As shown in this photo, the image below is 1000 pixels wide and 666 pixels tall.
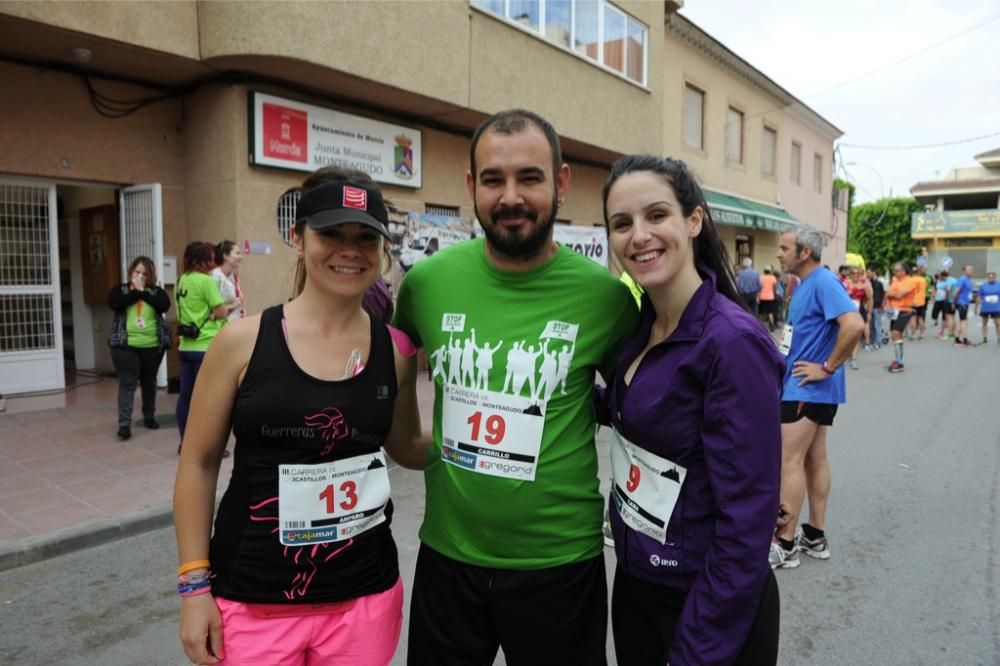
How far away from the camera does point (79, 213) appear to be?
388 inches

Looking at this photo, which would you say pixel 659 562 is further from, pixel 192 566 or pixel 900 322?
pixel 900 322

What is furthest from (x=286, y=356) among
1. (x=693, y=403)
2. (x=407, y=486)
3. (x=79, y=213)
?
(x=79, y=213)

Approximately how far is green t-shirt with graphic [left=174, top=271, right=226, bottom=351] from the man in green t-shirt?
16.4 ft

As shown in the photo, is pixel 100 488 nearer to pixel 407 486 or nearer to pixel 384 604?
pixel 407 486

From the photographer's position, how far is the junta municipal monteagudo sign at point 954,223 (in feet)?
143

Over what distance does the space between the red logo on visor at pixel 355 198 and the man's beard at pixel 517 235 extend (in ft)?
1.19

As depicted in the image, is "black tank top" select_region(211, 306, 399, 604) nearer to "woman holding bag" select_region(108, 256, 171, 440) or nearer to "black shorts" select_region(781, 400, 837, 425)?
"black shorts" select_region(781, 400, 837, 425)

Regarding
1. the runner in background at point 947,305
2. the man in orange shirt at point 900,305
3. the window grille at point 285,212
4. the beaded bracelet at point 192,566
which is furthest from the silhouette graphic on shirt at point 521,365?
the runner in background at point 947,305

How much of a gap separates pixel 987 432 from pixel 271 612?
335 inches

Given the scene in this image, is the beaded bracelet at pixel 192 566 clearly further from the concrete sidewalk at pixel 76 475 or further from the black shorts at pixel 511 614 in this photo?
the concrete sidewalk at pixel 76 475

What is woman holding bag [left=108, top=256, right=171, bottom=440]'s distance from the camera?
263 inches

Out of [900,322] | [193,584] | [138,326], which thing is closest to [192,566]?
[193,584]

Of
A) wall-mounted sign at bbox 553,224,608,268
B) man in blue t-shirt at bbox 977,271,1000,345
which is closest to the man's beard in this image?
wall-mounted sign at bbox 553,224,608,268

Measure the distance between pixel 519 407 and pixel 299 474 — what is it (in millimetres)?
601
